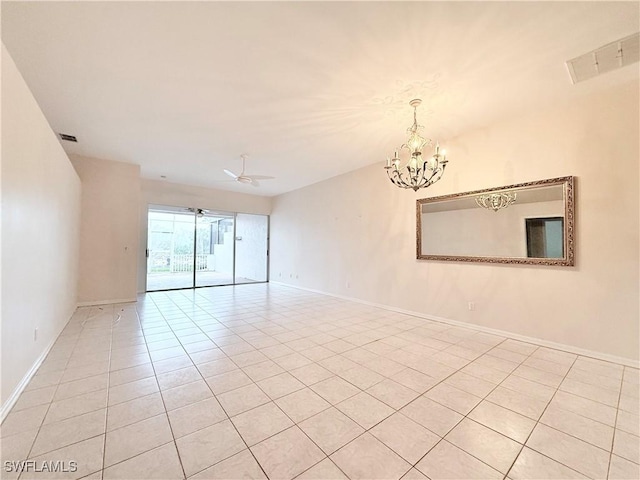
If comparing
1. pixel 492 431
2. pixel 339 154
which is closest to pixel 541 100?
pixel 339 154

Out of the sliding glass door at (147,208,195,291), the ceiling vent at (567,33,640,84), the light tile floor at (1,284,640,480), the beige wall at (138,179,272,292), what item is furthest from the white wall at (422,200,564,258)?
the sliding glass door at (147,208,195,291)

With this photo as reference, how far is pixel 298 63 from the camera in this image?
7.87 feet

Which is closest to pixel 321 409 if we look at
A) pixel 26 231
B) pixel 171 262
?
pixel 26 231

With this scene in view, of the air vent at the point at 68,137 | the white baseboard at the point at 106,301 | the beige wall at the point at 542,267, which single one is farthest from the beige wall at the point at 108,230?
the beige wall at the point at 542,267

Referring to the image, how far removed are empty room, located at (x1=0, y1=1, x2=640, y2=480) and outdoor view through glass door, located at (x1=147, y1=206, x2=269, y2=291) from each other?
2538mm

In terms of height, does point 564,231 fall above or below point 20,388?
above

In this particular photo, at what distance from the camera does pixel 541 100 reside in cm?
299

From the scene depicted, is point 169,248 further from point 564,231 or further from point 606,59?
point 606,59

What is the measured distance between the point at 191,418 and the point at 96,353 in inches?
73.5

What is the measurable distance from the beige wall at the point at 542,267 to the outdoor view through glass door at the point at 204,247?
15.6 ft

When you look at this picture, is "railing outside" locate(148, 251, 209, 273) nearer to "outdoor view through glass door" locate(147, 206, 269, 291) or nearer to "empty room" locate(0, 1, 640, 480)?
"outdoor view through glass door" locate(147, 206, 269, 291)

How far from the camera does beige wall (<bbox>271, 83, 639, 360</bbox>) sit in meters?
2.70

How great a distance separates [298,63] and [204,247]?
8.45 m

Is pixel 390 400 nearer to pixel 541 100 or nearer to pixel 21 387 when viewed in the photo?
pixel 21 387
